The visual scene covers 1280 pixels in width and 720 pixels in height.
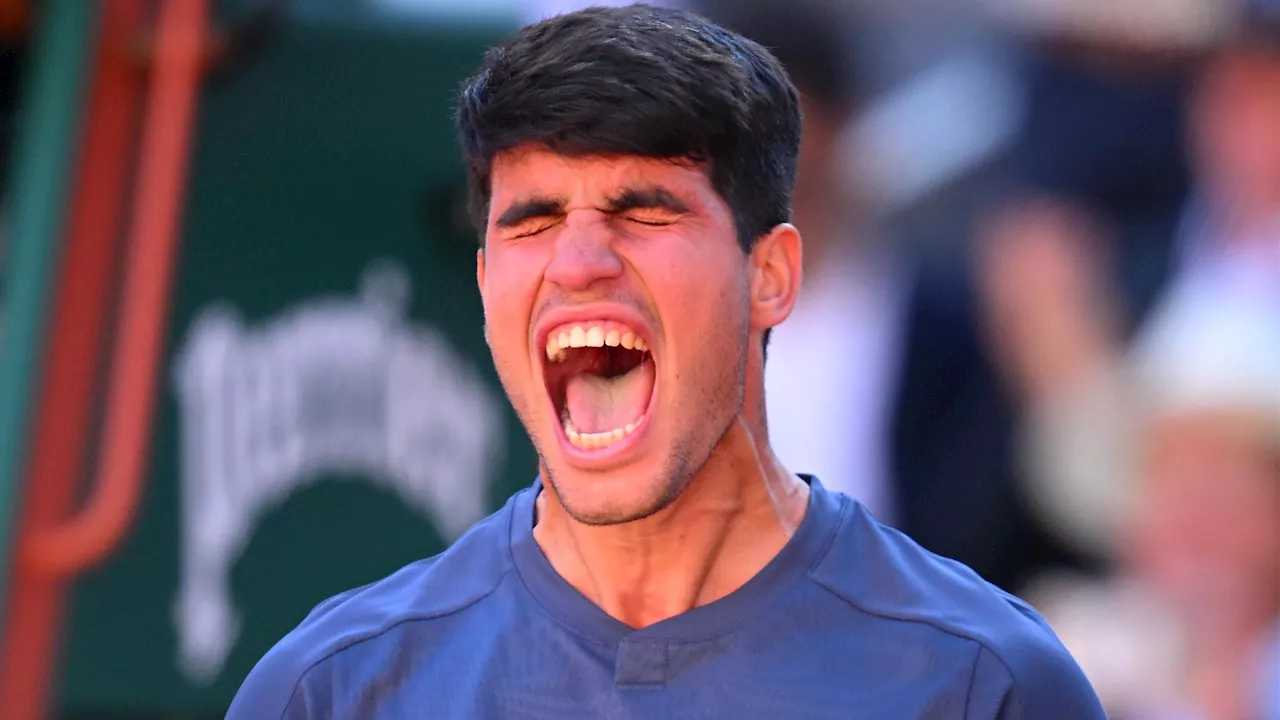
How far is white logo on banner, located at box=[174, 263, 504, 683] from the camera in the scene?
3.07 metres

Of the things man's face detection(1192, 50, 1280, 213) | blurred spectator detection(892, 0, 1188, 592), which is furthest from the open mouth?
man's face detection(1192, 50, 1280, 213)

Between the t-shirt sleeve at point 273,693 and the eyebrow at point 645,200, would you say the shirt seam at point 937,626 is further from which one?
the t-shirt sleeve at point 273,693

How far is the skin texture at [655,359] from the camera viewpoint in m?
1.69

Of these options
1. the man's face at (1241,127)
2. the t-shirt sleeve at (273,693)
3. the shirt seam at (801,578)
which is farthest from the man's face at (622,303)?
the man's face at (1241,127)

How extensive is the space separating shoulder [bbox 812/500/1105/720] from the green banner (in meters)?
1.45

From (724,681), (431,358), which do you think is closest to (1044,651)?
(724,681)

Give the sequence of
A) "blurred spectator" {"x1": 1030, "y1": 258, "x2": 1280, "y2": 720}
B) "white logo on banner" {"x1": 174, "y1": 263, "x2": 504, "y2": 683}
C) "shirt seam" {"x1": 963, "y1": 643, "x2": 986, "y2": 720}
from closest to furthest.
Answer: "shirt seam" {"x1": 963, "y1": 643, "x2": 986, "y2": 720}
"white logo on banner" {"x1": 174, "y1": 263, "x2": 504, "y2": 683}
"blurred spectator" {"x1": 1030, "y1": 258, "x2": 1280, "y2": 720}

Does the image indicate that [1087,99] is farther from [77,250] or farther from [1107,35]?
[77,250]

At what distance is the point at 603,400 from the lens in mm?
1850

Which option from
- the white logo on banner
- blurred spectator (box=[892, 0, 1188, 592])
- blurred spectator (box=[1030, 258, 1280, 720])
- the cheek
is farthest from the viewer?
blurred spectator (box=[892, 0, 1188, 592])

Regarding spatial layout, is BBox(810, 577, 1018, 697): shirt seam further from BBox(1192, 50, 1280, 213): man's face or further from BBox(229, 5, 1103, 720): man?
BBox(1192, 50, 1280, 213): man's face

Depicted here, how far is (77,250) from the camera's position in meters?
2.99

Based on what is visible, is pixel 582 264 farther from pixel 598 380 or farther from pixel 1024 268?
pixel 1024 268

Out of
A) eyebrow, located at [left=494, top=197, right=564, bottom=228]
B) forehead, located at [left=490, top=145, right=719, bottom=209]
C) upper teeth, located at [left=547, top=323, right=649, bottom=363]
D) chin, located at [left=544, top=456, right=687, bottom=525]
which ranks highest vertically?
forehead, located at [left=490, top=145, right=719, bottom=209]
